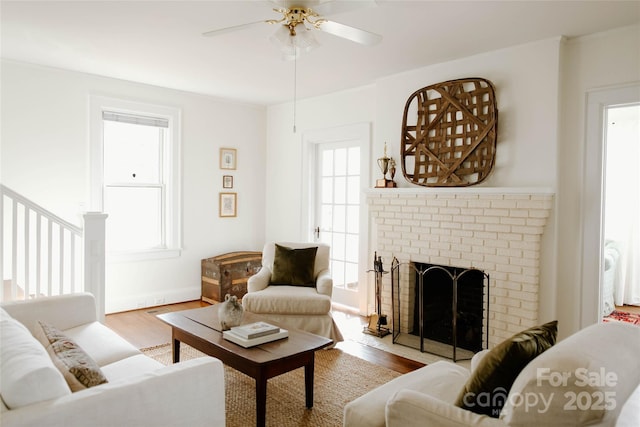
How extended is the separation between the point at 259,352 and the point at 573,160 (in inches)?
108

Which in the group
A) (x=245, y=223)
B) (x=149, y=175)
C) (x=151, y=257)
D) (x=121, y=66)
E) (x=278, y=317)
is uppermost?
(x=121, y=66)

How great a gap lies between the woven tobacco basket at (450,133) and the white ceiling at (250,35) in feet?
1.04

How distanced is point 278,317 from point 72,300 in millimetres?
1607

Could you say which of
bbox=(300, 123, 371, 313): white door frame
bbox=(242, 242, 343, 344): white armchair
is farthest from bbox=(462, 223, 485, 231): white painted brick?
bbox=(242, 242, 343, 344): white armchair

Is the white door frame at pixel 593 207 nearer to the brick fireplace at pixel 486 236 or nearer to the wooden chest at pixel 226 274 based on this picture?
the brick fireplace at pixel 486 236

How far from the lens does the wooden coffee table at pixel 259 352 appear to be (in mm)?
2389

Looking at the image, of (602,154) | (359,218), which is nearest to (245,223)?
(359,218)

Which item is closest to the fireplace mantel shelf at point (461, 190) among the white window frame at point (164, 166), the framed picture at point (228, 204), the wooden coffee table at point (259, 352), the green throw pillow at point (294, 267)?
the green throw pillow at point (294, 267)

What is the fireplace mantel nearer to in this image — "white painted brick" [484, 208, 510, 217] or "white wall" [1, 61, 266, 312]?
"white painted brick" [484, 208, 510, 217]

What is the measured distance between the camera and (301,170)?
5.66 metres

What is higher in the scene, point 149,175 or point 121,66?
point 121,66

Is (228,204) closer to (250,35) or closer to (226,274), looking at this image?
(226,274)

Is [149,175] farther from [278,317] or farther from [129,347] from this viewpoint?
[129,347]

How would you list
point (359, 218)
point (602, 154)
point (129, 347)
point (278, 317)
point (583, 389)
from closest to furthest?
point (583, 389)
point (129, 347)
point (602, 154)
point (278, 317)
point (359, 218)
